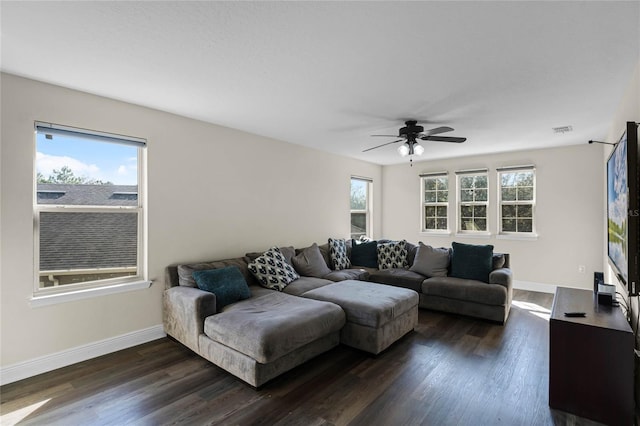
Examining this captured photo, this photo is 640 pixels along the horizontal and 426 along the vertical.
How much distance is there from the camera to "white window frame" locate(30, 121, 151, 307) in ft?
8.85

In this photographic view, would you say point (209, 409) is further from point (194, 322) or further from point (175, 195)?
point (175, 195)

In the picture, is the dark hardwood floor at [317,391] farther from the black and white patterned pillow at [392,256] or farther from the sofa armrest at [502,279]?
the black and white patterned pillow at [392,256]

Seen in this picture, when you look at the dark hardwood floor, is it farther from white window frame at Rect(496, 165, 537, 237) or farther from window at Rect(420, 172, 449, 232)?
window at Rect(420, 172, 449, 232)

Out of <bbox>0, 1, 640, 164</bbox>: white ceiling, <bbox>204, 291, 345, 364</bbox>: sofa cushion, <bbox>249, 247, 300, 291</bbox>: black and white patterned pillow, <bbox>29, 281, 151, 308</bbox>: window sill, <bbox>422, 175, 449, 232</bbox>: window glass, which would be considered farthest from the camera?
<bbox>422, 175, 449, 232</bbox>: window glass

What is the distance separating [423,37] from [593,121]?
10.3ft

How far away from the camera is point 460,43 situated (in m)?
2.03

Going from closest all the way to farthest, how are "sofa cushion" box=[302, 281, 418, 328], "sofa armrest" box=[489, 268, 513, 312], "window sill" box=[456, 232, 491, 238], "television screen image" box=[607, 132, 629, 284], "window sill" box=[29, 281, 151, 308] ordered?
1. "television screen image" box=[607, 132, 629, 284]
2. "window sill" box=[29, 281, 151, 308]
3. "sofa cushion" box=[302, 281, 418, 328]
4. "sofa armrest" box=[489, 268, 513, 312]
5. "window sill" box=[456, 232, 491, 238]

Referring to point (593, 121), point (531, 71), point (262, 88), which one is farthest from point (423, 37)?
point (593, 121)

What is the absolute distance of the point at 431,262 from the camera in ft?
15.0

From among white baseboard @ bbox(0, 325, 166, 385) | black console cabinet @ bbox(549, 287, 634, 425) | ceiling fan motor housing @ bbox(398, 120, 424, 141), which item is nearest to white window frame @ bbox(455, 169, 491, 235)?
ceiling fan motor housing @ bbox(398, 120, 424, 141)

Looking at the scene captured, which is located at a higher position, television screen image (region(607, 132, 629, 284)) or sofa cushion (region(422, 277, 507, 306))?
television screen image (region(607, 132, 629, 284))

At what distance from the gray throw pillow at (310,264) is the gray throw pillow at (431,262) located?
4.50 feet

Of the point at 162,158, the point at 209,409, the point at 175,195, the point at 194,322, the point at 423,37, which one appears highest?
the point at 423,37

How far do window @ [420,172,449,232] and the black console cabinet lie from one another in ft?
14.1
